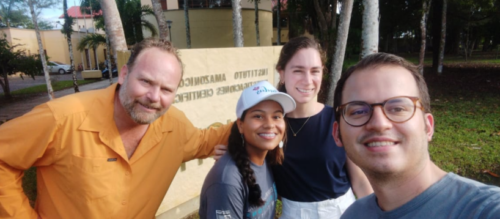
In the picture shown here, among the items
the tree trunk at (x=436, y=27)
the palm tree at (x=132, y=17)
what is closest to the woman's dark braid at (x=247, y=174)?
the tree trunk at (x=436, y=27)

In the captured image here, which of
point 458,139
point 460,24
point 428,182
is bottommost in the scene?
point 458,139

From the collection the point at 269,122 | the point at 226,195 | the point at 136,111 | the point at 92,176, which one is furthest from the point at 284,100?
the point at 92,176

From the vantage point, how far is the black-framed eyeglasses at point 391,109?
127 centimetres

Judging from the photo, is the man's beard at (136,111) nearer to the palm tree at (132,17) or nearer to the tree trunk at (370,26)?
the tree trunk at (370,26)

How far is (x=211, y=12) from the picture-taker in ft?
84.2

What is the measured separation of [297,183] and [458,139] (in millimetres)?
5989

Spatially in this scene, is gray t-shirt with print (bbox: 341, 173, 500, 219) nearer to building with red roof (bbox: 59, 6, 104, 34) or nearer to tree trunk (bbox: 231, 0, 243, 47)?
tree trunk (bbox: 231, 0, 243, 47)

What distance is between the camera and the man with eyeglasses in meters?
1.18

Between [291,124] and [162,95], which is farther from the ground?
[162,95]

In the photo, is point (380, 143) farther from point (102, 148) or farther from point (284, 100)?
point (102, 148)

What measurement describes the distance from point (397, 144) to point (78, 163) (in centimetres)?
171

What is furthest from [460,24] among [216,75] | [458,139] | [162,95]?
[162,95]

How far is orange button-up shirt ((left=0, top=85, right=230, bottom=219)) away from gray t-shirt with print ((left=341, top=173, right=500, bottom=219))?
4.84ft

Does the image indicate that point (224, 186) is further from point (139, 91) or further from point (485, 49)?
point (485, 49)
